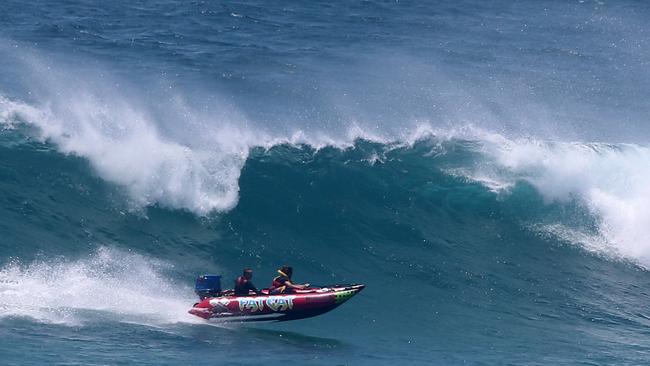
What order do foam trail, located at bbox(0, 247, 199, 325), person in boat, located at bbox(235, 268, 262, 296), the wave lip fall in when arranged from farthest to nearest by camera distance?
the wave lip → person in boat, located at bbox(235, 268, 262, 296) → foam trail, located at bbox(0, 247, 199, 325)

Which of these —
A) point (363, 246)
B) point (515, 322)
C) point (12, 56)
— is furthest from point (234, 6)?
point (515, 322)

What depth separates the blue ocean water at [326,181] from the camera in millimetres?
22484

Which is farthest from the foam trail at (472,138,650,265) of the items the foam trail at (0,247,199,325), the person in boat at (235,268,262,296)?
the foam trail at (0,247,199,325)

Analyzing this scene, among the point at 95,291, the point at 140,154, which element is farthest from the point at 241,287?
the point at 140,154

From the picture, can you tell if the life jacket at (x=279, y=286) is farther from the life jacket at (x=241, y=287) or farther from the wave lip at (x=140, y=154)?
the wave lip at (x=140, y=154)

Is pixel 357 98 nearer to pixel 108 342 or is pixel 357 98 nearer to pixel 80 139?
pixel 80 139

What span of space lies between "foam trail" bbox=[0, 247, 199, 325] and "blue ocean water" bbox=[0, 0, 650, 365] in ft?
0.24

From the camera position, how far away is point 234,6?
45.1 m

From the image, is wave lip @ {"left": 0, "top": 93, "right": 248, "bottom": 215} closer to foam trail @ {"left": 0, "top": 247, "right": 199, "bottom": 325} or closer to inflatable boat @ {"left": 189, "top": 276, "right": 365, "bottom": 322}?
foam trail @ {"left": 0, "top": 247, "right": 199, "bottom": 325}

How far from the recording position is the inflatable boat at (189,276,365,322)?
22297 mm

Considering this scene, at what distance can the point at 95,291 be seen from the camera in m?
23.6

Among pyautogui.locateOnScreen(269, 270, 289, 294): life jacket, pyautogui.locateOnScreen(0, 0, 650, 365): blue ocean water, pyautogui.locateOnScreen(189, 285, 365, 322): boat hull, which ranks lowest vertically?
pyautogui.locateOnScreen(189, 285, 365, 322): boat hull

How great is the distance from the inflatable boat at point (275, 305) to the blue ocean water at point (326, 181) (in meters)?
0.34

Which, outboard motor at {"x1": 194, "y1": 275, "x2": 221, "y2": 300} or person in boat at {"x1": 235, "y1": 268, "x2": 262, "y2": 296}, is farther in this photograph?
outboard motor at {"x1": 194, "y1": 275, "x2": 221, "y2": 300}
